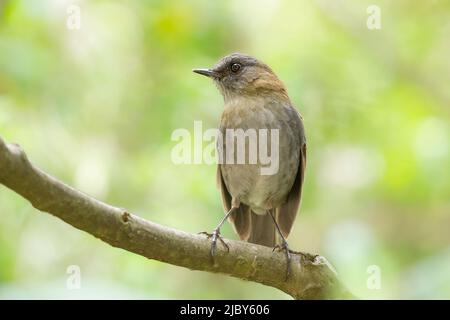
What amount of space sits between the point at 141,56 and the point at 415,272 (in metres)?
2.95

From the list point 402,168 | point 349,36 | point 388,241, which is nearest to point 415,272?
point 402,168

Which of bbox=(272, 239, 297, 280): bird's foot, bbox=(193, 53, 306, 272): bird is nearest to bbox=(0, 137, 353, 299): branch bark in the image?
bbox=(272, 239, 297, 280): bird's foot

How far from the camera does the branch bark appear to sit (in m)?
2.47

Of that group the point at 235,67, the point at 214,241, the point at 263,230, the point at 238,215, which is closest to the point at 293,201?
the point at 263,230

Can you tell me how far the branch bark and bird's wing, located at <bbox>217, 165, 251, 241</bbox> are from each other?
3.94 ft

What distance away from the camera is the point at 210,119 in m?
5.80

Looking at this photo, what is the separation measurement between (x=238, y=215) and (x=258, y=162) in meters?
0.60

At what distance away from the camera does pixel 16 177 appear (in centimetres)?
244

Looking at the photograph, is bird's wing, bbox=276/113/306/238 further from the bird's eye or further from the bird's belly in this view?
the bird's eye

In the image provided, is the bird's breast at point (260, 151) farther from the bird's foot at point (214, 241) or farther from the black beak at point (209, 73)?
the bird's foot at point (214, 241)
